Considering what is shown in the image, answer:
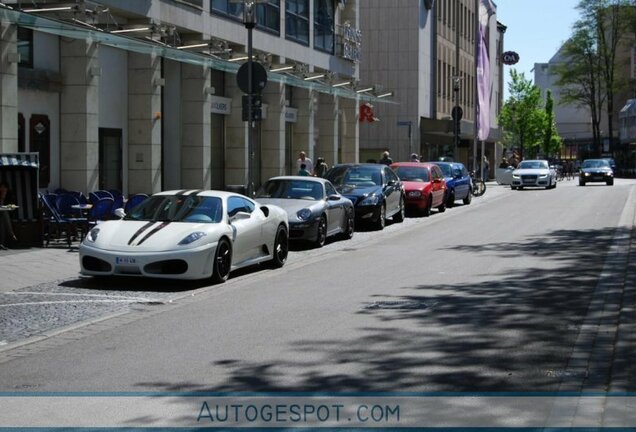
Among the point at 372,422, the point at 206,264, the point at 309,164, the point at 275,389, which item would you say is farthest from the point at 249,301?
the point at 309,164

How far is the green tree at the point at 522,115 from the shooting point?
9388cm

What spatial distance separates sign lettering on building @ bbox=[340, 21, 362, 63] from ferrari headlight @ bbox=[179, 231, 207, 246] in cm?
3256

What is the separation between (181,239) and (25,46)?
35.5 feet

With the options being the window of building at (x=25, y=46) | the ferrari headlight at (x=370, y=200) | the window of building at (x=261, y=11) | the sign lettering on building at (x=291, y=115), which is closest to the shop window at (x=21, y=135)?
the window of building at (x=25, y=46)

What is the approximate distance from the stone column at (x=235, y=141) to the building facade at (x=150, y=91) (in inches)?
1.3

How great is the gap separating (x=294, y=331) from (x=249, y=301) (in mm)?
2638

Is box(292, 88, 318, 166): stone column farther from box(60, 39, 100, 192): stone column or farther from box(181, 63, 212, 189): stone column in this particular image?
box(60, 39, 100, 192): stone column

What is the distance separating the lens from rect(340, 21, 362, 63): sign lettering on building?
46594mm

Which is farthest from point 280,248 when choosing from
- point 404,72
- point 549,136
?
point 549,136

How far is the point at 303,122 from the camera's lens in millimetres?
42125

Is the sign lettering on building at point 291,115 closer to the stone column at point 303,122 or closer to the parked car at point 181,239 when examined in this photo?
the stone column at point 303,122

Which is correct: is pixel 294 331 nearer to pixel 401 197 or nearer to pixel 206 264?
pixel 206 264

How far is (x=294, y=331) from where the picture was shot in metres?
Result: 10.7

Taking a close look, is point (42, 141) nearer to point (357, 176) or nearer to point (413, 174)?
point (357, 176)
